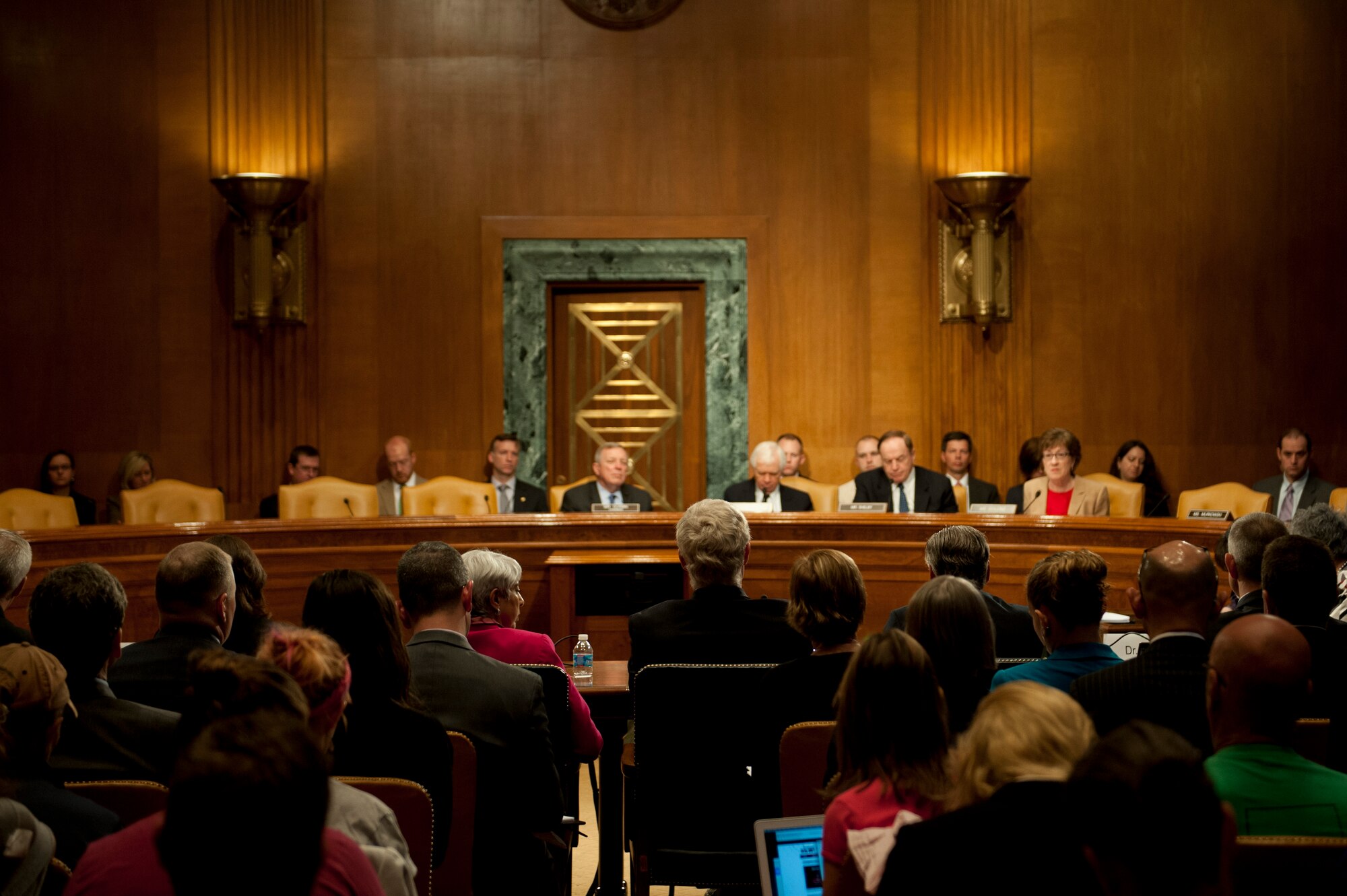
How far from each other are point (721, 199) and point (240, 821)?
7.61 m

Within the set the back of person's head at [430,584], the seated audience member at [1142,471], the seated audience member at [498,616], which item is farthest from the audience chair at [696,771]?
the seated audience member at [1142,471]

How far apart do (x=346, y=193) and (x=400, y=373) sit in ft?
3.84

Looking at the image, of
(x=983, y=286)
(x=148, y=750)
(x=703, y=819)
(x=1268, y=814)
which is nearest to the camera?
(x=1268, y=814)

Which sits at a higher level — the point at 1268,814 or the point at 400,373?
the point at 400,373

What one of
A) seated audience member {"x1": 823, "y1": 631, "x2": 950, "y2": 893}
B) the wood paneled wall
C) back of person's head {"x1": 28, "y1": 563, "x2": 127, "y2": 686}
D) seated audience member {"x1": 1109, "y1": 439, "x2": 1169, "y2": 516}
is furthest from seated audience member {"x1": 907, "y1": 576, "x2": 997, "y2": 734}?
the wood paneled wall

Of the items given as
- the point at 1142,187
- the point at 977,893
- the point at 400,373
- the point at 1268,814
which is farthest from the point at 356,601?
the point at 1142,187

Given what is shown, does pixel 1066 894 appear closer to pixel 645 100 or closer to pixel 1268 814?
pixel 1268 814

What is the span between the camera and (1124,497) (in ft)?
24.0

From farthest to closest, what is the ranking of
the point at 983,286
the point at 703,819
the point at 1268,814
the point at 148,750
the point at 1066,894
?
the point at 983,286, the point at 703,819, the point at 148,750, the point at 1268,814, the point at 1066,894

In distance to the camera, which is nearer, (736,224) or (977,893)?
(977,893)

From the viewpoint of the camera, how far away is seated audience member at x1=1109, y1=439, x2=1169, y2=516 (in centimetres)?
816

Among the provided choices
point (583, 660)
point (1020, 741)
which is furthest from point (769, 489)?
point (1020, 741)

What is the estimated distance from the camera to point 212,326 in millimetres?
8500

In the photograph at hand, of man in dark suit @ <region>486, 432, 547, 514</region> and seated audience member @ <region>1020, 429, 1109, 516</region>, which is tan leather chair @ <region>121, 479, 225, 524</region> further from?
seated audience member @ <region>1020, 429, 1109, 516</region>
